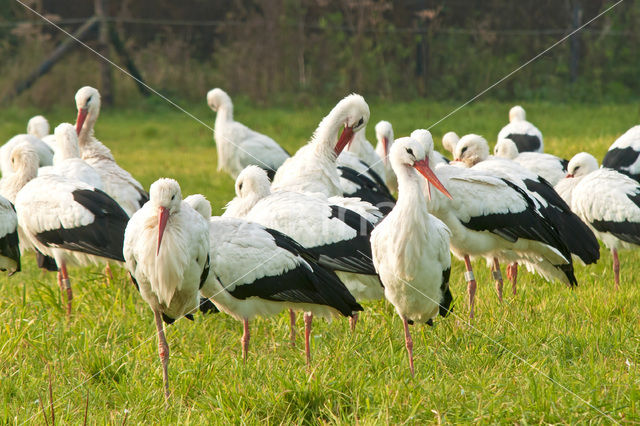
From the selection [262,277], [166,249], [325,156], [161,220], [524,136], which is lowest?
[524,136]

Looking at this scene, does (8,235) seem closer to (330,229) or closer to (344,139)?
(330,229)

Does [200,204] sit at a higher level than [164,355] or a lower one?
higher

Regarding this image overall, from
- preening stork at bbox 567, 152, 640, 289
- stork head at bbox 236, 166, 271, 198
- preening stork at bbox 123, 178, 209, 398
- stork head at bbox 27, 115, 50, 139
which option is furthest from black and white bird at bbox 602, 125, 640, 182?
stork head at bbox 27, 115, 50, 139

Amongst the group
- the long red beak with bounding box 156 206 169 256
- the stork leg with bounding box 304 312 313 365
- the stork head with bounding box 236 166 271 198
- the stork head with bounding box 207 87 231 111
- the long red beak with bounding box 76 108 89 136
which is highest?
the long red beak with bounding box 156 206 169 256

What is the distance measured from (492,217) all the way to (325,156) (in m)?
1.37

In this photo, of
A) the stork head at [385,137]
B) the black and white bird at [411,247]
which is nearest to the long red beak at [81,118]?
the stork head at [385,137]

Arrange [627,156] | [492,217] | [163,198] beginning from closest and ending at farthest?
1. [163,198]
2. [492,217]
3. [627,156]

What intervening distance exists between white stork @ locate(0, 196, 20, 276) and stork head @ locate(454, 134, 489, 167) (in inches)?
124

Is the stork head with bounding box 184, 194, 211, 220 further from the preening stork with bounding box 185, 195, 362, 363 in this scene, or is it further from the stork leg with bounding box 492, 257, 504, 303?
Answer: the stork leg with bounding box 492, 257, 504, 303

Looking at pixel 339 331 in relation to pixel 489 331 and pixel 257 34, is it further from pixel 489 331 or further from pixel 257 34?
pixel 257 34

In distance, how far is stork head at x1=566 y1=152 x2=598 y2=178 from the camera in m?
6.44

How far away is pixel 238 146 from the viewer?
30.7ft

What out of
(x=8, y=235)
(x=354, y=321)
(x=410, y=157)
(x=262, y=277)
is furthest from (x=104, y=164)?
(x=410, y=157)

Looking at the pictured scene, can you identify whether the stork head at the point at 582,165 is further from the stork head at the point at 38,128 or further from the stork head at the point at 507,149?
the stork head at the point at 38,128
